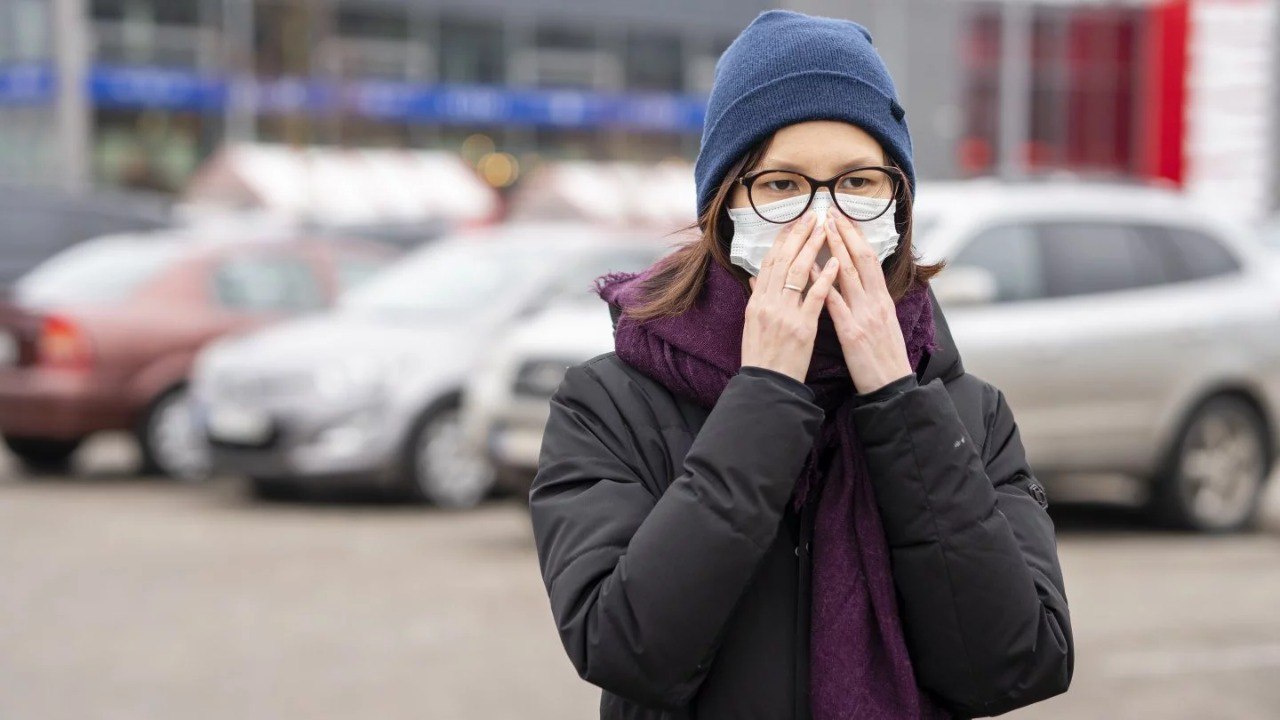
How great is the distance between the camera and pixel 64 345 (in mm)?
10969

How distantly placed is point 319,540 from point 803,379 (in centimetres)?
749

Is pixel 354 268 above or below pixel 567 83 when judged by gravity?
below

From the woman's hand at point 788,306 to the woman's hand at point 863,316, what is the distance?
0.02 metres

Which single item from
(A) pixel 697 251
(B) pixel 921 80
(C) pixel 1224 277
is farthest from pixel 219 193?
(A) pixel 697 251

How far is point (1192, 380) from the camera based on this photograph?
905 centimetres

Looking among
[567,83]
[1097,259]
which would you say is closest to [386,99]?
[567,83]

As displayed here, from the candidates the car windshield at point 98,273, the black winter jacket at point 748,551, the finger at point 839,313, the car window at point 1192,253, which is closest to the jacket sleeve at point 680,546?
the black winter jacket at point 748,551

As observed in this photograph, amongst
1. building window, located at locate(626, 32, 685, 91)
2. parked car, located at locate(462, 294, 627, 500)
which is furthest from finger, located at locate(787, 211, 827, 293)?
building window, located at locate(626, 32, 685, 91)

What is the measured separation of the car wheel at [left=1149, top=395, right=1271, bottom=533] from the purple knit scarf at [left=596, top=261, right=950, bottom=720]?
24.7 feet

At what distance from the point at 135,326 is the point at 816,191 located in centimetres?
989

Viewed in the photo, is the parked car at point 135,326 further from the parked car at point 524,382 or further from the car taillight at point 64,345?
the parked car at point 524,382

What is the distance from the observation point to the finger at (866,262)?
202 centimetres

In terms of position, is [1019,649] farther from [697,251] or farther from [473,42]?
[473,42]

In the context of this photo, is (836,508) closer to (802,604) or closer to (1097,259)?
(802,604)
